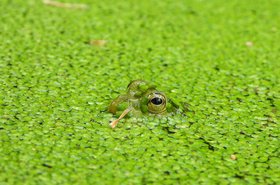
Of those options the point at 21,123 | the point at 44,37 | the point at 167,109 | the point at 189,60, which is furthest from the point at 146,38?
the point at 21,123

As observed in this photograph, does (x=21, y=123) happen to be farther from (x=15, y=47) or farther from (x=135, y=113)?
(x=15, y=47)

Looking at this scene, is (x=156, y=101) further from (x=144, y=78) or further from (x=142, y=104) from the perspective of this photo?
(x=144, y=78)

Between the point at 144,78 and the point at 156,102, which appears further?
the point at 144,78

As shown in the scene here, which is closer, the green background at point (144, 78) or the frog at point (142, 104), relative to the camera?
the green background at point (144, 78)

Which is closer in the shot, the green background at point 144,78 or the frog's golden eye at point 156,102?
the green background at point 144,78

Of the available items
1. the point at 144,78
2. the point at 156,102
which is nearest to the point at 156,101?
the point at 156,102

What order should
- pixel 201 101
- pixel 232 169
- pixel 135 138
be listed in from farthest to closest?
pixel 201 101, pixel 135 138, pixel 232 169
